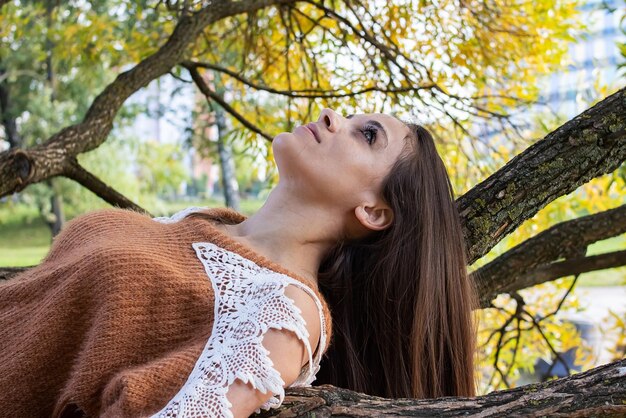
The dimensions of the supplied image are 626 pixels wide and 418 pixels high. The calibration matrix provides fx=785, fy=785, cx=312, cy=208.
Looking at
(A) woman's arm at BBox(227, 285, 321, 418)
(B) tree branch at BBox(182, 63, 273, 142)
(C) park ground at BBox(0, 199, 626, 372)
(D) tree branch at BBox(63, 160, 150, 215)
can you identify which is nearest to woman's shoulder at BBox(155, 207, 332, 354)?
(A) woman's arm at BBox(227, 285, 321, 418)

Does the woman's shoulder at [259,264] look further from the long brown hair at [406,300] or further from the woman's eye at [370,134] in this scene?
the woman's eye at [370,134]

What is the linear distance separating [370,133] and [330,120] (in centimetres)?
11

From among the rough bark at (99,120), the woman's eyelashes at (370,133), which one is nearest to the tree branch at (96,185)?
the rough bark at (99,120)

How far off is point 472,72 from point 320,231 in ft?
7.08

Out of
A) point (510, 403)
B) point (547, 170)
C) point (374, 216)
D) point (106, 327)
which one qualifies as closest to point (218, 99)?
point (374, 216)

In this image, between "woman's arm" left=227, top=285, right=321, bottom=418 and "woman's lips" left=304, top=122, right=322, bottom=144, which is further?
"woman's lips" left=304, top=122, right=322, bottom=144

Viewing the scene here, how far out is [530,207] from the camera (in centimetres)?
194

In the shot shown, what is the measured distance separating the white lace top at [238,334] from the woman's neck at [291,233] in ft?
0.33

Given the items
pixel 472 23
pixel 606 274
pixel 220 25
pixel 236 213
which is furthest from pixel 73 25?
pixel 606 274

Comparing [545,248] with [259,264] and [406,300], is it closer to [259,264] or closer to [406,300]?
[406,300]

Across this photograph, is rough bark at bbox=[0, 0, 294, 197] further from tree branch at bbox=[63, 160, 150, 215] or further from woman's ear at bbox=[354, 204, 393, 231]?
woman's ear at bbox=[354, 204, 393, 231]

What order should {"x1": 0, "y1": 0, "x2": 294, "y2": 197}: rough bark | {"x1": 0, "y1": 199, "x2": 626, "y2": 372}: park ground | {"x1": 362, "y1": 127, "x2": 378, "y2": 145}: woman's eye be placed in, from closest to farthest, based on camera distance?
{"x1": 362, "y1": 127, "x2": 378, "y2": 145}: woman's eye, {"x1": 0, "y1": 0, "x2": 294, "y2": 197}: rough bark, {"x1": 0, "y1": 199, "x2": 626, "y2": 372}: park ground

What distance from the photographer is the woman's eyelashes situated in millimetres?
1870

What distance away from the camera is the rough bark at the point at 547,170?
191cm
